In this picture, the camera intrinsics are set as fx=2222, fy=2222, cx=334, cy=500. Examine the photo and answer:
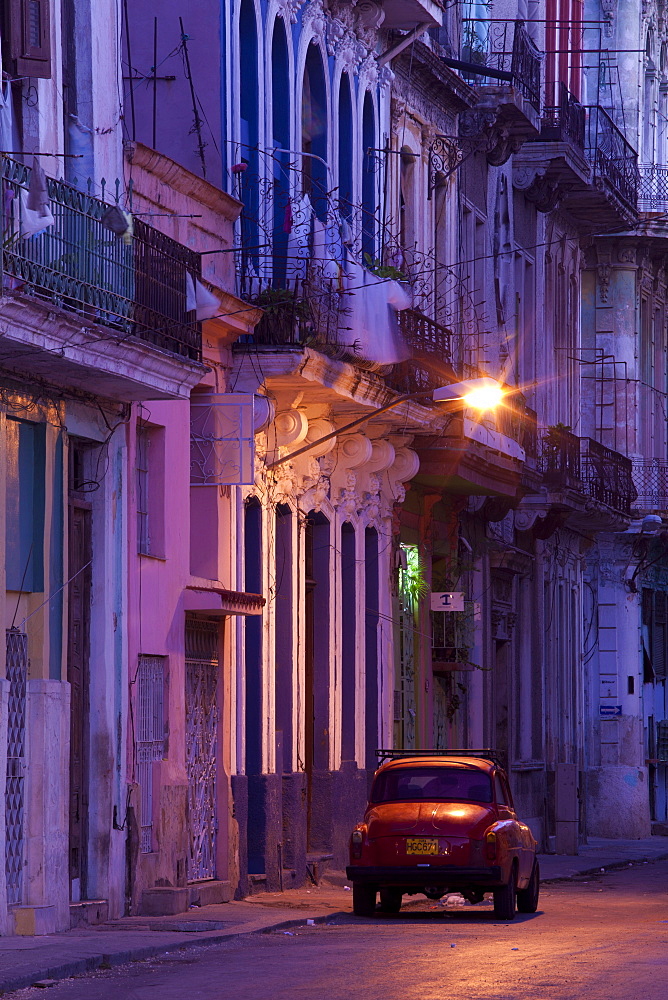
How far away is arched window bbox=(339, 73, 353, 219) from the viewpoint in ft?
82.8

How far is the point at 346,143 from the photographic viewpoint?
83.8ft

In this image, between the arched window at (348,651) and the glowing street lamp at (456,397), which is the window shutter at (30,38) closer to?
the glowing street lamp at (456,397)

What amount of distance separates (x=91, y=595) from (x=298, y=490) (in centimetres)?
535

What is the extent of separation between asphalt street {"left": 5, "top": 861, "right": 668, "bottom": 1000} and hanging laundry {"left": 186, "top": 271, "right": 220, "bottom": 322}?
5.40 metres

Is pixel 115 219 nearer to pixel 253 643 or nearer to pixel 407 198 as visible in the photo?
pixel 253 643

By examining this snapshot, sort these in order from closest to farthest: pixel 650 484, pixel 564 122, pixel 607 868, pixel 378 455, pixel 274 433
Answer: pixel 274 433 < pixel 378 455 < pixel 607 868 < pixel 564 122 < pixel 650 484

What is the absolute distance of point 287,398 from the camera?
22594 mm

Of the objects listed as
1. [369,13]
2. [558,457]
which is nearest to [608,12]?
[558,457]

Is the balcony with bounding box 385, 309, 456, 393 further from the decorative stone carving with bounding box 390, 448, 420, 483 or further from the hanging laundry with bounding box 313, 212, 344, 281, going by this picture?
the hanging laundry with bounding box 313, 212, 344, 281

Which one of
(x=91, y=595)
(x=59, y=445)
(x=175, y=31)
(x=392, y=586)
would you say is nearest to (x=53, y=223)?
(x=59, y=445)

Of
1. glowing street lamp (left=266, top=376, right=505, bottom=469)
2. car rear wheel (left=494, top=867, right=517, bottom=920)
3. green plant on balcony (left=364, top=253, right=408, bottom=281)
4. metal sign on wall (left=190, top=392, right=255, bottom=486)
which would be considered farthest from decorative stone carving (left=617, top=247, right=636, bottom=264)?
car rear wheel (left=494, top=867, right=517, bottom=920)

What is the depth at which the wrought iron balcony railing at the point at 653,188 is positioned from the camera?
1591 inches

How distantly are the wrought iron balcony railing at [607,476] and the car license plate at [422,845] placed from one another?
1638 cm

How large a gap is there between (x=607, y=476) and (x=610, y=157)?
593cm
